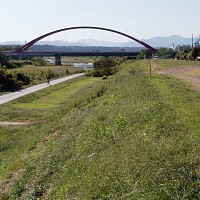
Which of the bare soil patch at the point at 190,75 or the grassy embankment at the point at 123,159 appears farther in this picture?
the bare soil patch at the point at 190,75

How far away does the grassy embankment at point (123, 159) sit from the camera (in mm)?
7152

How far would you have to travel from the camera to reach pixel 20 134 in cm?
2016

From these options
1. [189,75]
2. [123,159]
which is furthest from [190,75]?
[123,159]

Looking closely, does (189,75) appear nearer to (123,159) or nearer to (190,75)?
(190,75)

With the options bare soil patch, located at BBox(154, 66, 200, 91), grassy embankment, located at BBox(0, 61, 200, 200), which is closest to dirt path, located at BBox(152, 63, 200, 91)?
bare soil patch, located at BBox(154, 66, 200, 91)

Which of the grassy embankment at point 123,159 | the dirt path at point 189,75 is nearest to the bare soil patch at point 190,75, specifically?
the dirt path at point 189,75

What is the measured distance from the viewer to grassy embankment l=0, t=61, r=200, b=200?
282 inches

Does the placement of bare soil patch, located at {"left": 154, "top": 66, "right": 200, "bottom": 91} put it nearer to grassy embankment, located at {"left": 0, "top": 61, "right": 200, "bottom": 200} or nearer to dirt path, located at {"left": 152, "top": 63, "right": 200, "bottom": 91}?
dirt path, located at {"left": 152, "top": 63, "right": 200, "bottom": 91}

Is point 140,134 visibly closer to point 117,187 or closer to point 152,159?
point 152,159

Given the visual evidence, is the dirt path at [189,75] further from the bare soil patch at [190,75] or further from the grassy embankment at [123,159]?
the grassy embankment at [123,159]

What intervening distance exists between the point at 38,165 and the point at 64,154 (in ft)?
2.90

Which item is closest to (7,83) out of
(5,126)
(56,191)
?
(5,126)

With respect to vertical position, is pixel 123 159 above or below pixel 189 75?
above

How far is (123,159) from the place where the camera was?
869 cm
